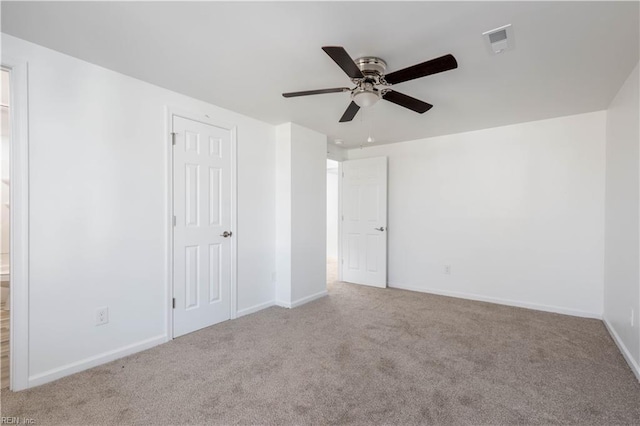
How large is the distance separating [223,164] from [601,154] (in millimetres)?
4139

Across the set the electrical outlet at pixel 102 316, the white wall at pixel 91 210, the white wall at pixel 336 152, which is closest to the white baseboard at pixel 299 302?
the white wall at pixel 91 210

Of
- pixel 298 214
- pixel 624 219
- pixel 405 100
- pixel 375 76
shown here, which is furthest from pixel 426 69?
pixel 298 214

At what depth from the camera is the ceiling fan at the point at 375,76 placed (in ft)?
5.76

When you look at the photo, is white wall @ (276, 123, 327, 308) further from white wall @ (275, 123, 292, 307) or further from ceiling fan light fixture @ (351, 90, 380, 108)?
ceiling fan light fixture @ (351, 90, 380, 108)

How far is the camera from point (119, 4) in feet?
5.38

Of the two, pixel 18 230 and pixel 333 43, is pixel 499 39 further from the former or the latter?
pixel 18 230

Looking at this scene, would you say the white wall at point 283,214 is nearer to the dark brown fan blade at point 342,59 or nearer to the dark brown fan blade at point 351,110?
the dark brown fan blade at point 351,110

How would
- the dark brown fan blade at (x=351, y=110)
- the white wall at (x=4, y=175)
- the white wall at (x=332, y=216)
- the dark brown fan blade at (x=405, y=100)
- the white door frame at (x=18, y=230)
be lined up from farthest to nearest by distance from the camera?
the white wall at (x=332, y=216), the white wall at (x=4, y=175), the dark brown fan blade at (x=351, y=110), the dark brown fan blade at (x=405, y=100), the white door frame at (x=18, y=230)

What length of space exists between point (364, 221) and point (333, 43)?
129 inches

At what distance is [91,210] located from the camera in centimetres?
233

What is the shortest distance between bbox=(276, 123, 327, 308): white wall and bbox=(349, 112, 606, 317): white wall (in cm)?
138

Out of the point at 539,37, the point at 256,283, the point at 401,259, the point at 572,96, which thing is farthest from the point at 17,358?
the point at 572,96

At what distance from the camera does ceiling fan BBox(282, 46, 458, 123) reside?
1.76 m

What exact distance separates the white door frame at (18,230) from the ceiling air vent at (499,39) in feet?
9.84
